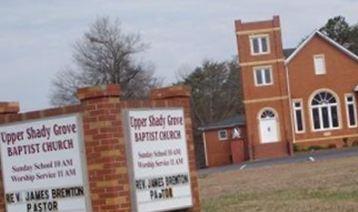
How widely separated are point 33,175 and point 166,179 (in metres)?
1.68

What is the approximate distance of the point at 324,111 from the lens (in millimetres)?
65188

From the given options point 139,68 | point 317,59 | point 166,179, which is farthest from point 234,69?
point 166,179

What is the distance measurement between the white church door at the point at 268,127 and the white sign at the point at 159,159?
178 feet

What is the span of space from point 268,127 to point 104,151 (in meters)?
56.0

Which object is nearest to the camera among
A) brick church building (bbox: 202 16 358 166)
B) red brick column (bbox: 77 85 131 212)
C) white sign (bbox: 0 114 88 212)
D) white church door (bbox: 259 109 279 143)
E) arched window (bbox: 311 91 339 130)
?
red brick column (bbox: 77 85 131 212)

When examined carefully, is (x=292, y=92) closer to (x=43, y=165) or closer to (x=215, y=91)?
(x=215, y=91)

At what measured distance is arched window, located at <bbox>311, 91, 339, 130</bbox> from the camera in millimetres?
64875

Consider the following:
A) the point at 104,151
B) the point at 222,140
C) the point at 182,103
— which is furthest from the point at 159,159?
the point at 222,140

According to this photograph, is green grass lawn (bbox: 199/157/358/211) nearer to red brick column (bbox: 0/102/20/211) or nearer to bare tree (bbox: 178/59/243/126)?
red brick column (bbox: 0/102/20/211)

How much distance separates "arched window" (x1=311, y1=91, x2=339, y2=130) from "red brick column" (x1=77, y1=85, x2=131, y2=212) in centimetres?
5623


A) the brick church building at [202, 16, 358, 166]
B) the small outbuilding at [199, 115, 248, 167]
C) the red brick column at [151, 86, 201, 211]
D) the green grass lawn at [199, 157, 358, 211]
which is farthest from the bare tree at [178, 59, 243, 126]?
the red brick column at [151, 86, 201, 211]

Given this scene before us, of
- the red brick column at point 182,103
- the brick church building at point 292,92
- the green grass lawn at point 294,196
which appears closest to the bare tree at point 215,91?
the brick church building at point 292,92

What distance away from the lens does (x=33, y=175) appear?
10359 millimetres

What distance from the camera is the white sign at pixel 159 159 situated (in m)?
10.0
